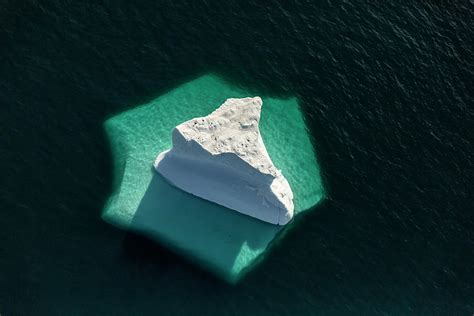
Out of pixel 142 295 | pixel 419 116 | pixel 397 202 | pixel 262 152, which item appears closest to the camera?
pixel 142 295

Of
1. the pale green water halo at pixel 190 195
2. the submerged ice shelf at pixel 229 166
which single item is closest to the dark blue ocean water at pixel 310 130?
the pale green water halo at pixel 190 195

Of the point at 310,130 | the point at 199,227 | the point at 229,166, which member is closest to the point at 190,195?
the point at 199,227

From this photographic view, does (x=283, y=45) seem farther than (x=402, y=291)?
Yes

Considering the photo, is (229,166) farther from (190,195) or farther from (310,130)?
(310,130)

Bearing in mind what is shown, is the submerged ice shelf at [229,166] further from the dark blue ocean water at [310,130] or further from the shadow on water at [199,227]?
the dark blue ocean water at [310,130]

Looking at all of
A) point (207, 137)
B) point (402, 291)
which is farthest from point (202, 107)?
point (402, 291)

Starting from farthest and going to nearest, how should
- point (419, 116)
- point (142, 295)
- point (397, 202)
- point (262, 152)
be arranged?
point (419, 116), point (397, 202), point (262, 152), point (142, 295)

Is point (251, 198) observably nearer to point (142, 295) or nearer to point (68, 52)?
point (142, 295)

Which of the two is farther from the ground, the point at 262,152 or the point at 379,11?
the point at 379,11

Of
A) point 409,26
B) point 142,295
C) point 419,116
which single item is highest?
point 409,26
